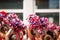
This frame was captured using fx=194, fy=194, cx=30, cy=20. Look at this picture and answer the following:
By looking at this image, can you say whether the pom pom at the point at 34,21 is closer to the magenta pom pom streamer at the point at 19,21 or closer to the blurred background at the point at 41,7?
the magenta pom pom streamer at the point at 19,21

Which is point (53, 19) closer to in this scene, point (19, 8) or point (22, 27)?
point (19, 8)

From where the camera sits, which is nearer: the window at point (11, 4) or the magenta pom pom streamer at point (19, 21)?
the magenta pom pom streamer at point (19, 21)

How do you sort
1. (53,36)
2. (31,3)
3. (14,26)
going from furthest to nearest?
(31,3) → (53,36) → (14,26)

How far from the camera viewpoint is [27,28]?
1.36m

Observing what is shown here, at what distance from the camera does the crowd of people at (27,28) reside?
4.19 feet

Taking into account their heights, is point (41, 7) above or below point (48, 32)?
above

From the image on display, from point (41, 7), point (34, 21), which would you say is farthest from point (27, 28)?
point (41, 7)

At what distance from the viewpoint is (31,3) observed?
182cm

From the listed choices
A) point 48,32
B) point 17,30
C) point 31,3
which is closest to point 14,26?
point 17,30

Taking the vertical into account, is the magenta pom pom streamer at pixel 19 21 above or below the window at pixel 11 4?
below

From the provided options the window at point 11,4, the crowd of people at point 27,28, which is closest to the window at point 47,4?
the window at point 11,4

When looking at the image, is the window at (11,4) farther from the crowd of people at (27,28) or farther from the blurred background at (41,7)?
the crowd of people at (27,28)

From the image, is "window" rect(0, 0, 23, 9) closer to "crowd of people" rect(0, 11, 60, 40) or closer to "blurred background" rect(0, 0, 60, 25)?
"blurred background" rect(0, 0, 60, 25)

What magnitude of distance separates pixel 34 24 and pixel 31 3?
1.81 feet
